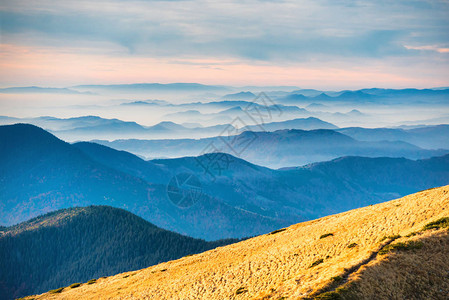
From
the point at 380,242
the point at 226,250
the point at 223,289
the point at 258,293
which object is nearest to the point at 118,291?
the point at 226,250

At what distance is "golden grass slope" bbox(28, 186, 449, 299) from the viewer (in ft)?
175

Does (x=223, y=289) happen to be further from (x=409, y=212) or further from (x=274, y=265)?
(x=409, y=212)

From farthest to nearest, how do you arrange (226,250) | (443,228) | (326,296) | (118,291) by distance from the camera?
1. (226,250)
2. (118,291)
3. (443,228)
4. (326,296)

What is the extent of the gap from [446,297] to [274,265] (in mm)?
31813

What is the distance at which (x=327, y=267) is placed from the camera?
6262 cm

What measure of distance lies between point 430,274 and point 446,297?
12.9 feet

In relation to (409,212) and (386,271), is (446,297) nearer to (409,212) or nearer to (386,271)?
(386,271)

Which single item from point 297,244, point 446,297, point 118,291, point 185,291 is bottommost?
point 118,291

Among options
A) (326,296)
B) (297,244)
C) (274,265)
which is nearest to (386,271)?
(326,296)

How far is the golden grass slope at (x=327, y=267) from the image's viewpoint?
175ft

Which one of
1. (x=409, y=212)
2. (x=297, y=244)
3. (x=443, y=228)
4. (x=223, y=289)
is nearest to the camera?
(x=443, y=228)

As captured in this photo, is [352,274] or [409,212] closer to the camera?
[352,274]

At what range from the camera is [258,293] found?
6656cm

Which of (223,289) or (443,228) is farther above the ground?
(443,228)
